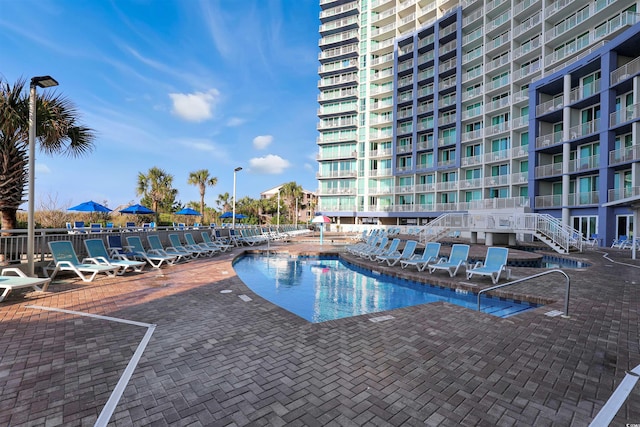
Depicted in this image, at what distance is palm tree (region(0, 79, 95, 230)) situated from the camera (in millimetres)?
7668

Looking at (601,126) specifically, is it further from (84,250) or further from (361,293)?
(84,250)

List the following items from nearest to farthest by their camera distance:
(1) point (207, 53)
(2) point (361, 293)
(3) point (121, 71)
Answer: (2) point (361, 293), (3) point (121, 71), (1) point (207, 53)

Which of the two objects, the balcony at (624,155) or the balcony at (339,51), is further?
the balcony at (339,51)

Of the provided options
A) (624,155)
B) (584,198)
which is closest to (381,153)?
(584,198)

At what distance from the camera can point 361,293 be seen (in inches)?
338

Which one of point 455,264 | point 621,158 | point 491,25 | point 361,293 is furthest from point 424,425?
point 491,25

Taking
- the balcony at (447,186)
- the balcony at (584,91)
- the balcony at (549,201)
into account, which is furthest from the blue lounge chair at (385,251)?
the balcony at (447,186)

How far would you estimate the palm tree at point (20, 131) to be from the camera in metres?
7.67

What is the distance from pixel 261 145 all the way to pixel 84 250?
40117 millimetres

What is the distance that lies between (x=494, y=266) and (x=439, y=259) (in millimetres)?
2497

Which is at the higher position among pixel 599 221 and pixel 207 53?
pixel 207 53

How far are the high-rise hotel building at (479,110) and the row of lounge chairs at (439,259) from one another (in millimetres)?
8427

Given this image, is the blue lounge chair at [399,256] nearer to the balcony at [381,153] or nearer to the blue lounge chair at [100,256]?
the blue lounge chair at [100,256]

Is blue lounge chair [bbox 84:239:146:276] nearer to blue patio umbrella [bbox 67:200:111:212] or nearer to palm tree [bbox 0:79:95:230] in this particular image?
palm tree [bbox 0:79:95:230]
